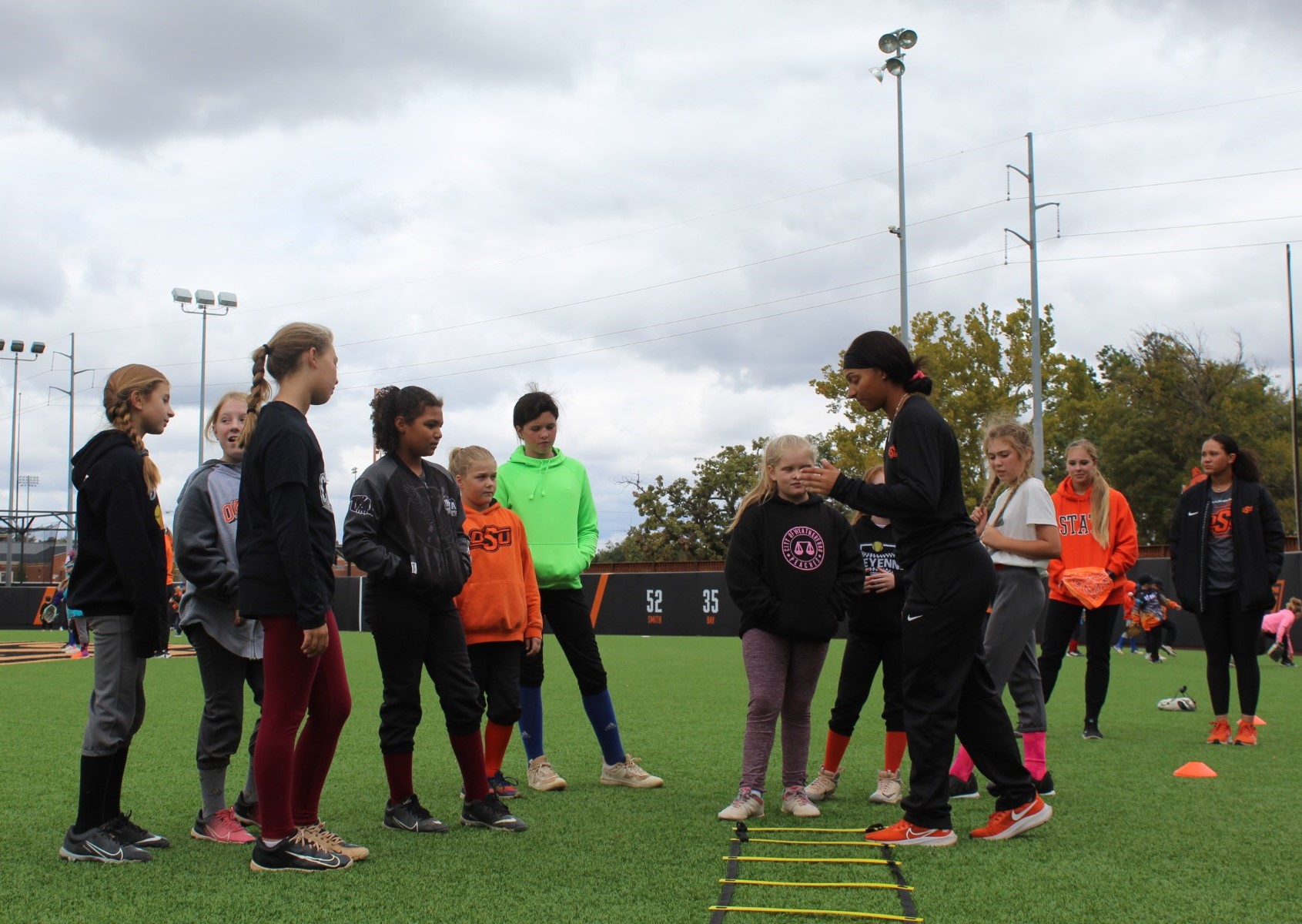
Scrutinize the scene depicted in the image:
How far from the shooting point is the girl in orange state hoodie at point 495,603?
208 inches

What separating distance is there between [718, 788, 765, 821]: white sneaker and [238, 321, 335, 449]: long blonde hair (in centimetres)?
243

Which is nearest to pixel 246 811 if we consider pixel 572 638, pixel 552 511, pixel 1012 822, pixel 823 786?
pixel 572 638

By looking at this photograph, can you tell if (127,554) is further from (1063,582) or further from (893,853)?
(1063,582)

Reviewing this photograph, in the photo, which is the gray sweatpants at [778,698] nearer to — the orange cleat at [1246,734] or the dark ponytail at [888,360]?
the dark ponytail at [888,360]

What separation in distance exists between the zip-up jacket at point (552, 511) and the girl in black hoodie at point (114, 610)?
1.92 meters

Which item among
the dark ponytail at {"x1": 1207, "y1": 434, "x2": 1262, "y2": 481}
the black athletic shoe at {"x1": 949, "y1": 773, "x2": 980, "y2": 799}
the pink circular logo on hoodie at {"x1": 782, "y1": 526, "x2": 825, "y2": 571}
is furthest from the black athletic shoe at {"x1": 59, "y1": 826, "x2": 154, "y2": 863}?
the dark ponytail at {"x1": 1207, "y1": 434, "x2": 1262, "y2": 481}

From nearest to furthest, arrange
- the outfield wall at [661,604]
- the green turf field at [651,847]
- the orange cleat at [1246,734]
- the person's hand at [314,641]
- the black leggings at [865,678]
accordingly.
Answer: the green turf field at [651,847], the person's hand at [314,641], the black leggings at [865,678], the orange cleat at [1246,734], the outfield wall at [661,604]

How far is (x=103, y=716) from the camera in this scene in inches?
162

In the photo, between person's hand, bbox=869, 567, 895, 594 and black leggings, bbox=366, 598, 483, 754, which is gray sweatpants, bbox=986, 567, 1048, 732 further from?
black leggings, bbox=366, 598, 483, 754

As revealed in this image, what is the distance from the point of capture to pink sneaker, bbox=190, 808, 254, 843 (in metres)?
4.40

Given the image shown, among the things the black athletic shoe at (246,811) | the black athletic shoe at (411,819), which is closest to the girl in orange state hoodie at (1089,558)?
the black athletic shoe at (411,819)

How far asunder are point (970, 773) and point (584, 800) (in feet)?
6.08

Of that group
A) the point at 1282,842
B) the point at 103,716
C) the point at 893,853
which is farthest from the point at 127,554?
the point at 1282,842

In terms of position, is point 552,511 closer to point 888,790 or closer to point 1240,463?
point 888,790
